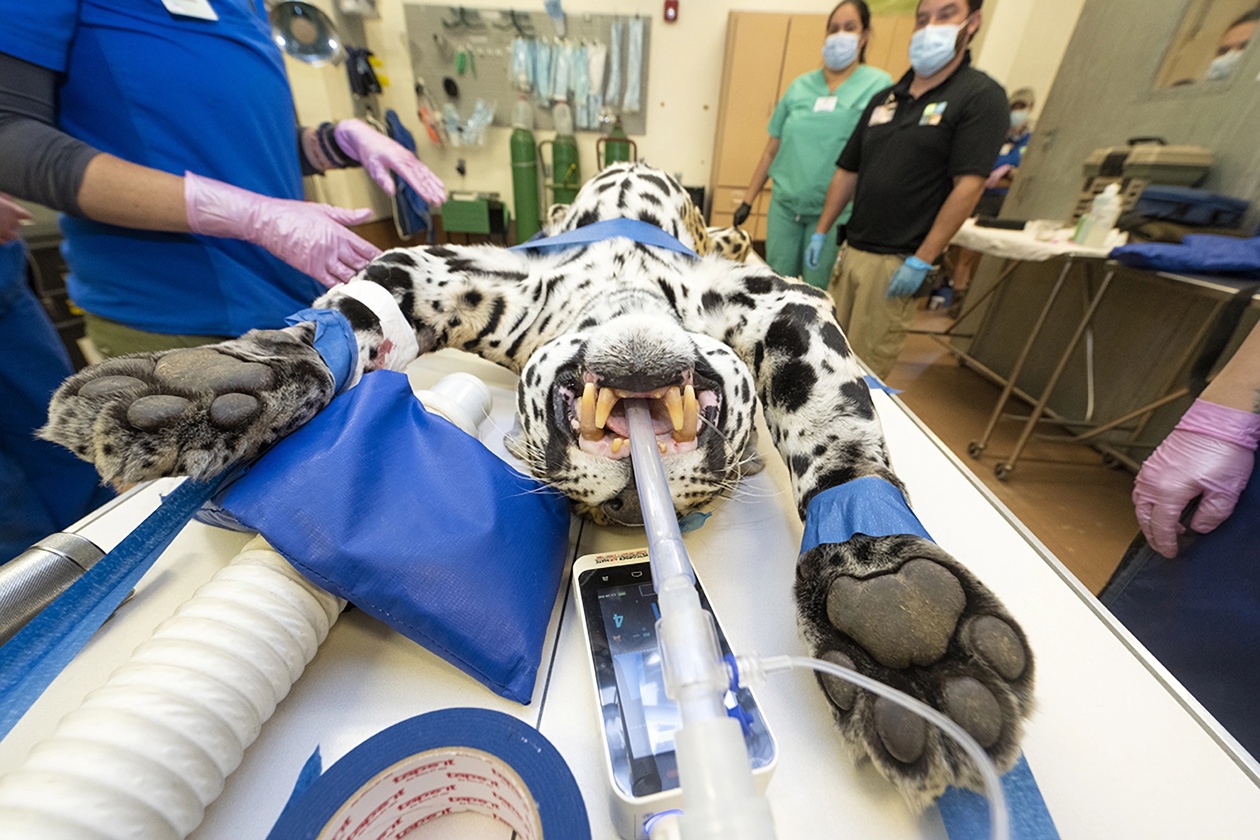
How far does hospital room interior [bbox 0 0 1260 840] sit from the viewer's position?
1.30 feet

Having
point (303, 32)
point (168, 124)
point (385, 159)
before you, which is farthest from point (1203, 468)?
point (303, 32)

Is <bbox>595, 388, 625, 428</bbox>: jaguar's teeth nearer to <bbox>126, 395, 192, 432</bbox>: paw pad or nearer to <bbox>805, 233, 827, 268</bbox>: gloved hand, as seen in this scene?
<bbox>126, 395, 192, 432</bbox>: paw pad

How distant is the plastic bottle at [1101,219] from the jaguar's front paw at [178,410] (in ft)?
9.96

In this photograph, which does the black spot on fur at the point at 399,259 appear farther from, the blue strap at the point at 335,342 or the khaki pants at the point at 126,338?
the khaki pants at the point at 126,338

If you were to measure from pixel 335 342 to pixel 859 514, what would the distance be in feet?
2.55

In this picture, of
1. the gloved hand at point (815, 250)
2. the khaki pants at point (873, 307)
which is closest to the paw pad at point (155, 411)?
the khaki pants at point (873, 307)

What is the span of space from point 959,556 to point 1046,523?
171 centimetres

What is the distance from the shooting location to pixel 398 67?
4324 mm

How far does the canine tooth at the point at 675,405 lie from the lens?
61 cm

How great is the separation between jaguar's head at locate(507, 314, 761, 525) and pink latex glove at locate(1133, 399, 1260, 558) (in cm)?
Answer: 86

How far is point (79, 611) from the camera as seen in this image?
0.44 m

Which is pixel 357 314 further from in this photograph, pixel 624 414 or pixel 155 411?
pixel 624 414

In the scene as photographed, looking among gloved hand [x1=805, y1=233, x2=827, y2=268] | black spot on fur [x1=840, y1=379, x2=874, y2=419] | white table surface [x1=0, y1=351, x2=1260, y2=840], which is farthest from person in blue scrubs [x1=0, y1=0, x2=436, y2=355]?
gloved hand [x1=805, y1=233, x2=827, y2=268]

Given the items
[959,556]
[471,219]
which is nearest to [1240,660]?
[959,556]
